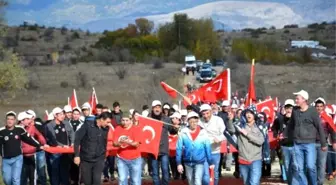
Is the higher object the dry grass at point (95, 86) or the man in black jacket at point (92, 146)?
the man in black jacket at point (92, 146)

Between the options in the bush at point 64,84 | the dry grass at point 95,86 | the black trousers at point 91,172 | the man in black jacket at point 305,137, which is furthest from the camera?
the bush at point 64,84

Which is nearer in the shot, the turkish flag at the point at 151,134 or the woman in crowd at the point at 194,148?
the woman in crowd at the point at 194,148

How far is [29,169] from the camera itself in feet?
50.2

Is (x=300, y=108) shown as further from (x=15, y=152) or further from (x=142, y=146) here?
(x=15, y=152)

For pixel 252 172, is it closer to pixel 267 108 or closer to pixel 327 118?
pixel 327 118

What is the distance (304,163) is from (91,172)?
3824 mm

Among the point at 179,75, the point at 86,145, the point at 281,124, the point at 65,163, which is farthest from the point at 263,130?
the point at 179,75

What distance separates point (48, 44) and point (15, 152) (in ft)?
336

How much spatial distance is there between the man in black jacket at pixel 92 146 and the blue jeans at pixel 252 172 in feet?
8.23

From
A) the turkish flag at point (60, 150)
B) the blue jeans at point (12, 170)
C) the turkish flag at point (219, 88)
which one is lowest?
the blue jeans at point (12, 170)

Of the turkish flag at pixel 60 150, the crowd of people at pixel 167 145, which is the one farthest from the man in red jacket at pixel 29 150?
the turkish flag at pixel 60 150

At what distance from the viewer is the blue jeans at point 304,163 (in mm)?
13797

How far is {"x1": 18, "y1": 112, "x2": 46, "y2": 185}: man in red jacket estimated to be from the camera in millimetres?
15125

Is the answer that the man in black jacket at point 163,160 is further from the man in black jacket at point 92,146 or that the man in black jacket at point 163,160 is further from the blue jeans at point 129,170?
the man in black jacket at point 92,146
